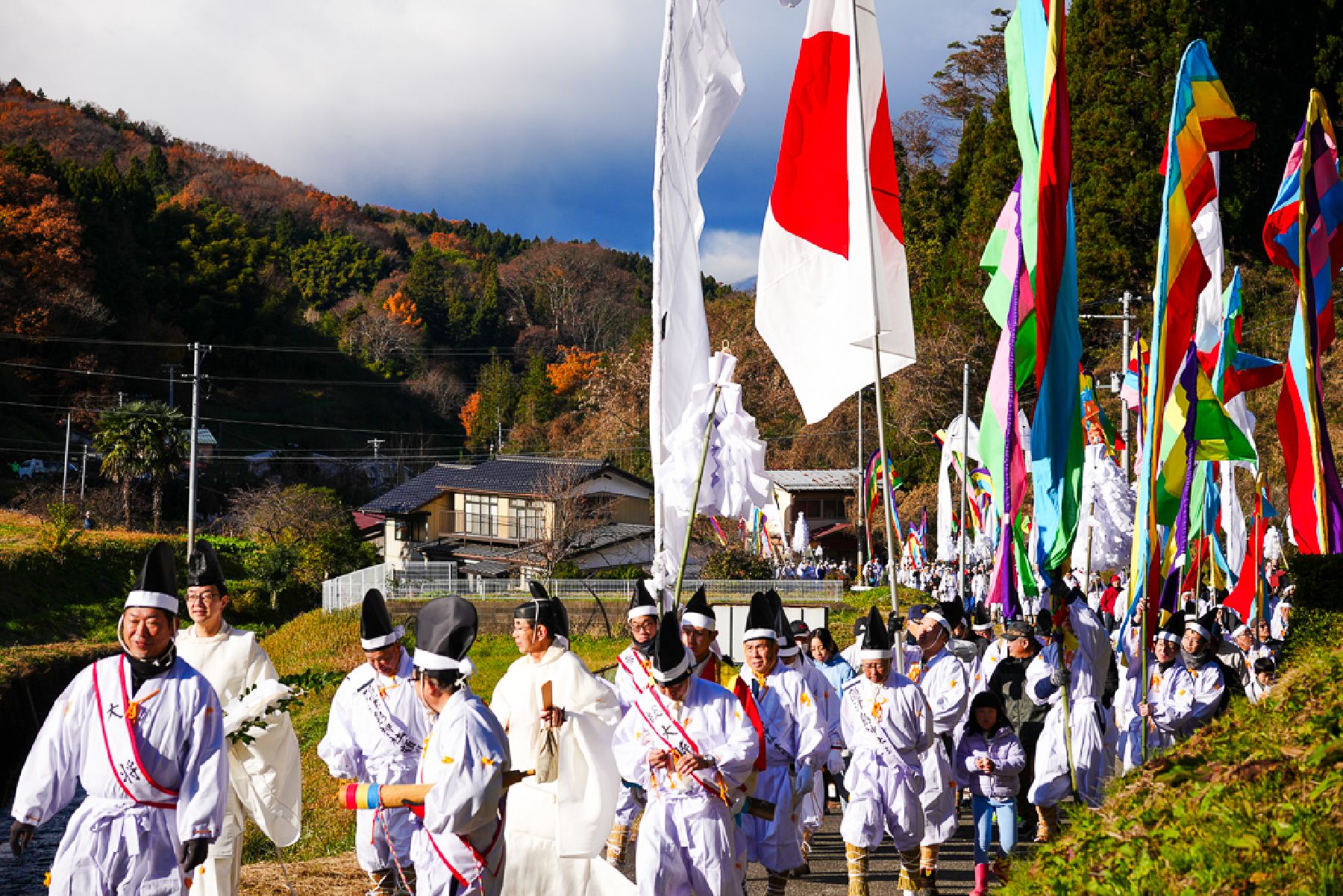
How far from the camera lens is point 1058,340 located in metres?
7.96

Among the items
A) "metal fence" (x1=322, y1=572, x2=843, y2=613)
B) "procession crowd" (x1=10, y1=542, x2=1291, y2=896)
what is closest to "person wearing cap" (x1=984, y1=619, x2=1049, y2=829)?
"procession crowd" (x1=10, y1=542, x2=1291, y2=896)

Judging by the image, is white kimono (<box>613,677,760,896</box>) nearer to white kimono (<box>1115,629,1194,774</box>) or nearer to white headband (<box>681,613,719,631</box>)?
white headband (<box>681,613,719,631</box>)

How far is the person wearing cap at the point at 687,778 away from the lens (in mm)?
6332

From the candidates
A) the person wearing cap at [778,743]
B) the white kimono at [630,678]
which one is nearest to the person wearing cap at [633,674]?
the white kimono at [630,678]

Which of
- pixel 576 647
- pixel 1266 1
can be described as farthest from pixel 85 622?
pixel 1266 1

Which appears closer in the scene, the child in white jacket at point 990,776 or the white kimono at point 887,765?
the white kimono at point 887,765

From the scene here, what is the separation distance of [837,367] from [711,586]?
2441 cm

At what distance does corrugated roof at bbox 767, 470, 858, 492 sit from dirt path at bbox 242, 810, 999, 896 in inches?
1784

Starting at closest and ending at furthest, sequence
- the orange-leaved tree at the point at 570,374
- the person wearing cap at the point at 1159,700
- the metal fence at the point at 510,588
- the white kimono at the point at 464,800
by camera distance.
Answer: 1. the white kimono at the point at 464,800
2. the person wearing cap at the point at 1159,700
3. the metal fence at the point at 510,588
4. the orange-leaved tree at the point at 570,374

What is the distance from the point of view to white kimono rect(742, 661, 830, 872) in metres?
8.02

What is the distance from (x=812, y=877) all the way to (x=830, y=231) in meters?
4.83

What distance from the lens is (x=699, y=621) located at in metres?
7.62

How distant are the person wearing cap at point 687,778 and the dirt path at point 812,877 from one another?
285cm

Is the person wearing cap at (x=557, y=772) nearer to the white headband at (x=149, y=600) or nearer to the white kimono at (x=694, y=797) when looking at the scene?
the white kimono at (x=694, y=797)
